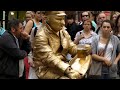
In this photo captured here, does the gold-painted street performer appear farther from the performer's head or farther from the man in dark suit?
the man in dark suit

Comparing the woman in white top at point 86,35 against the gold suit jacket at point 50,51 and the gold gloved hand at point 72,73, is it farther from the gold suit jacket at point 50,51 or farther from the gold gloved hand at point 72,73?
the gold gloved hand at point 72,73

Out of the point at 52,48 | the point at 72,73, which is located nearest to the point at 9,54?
the point at 52,48

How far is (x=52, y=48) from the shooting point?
2.26 metres

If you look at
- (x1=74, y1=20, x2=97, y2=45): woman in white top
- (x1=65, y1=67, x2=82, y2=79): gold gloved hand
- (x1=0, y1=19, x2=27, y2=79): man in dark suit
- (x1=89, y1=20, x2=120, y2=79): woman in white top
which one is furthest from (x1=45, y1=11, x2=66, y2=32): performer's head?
(x1=74, y1=20, x2=97, y2=45): woman in white top

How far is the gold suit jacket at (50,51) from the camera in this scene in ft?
6.95

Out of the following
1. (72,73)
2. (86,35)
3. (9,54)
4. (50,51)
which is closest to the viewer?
(72,73)

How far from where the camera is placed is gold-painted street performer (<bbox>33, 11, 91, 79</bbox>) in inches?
83.3

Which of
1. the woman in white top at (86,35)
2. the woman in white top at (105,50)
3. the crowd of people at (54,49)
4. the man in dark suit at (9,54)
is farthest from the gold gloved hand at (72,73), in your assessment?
the woman in white top at (86,35)

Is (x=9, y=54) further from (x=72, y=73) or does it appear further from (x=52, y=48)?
(x=72, y=73)

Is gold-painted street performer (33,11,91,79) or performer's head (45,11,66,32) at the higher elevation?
performer's head (45,11,66,32)

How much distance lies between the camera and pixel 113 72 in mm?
3479

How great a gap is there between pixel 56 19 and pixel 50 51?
24 centimetres
